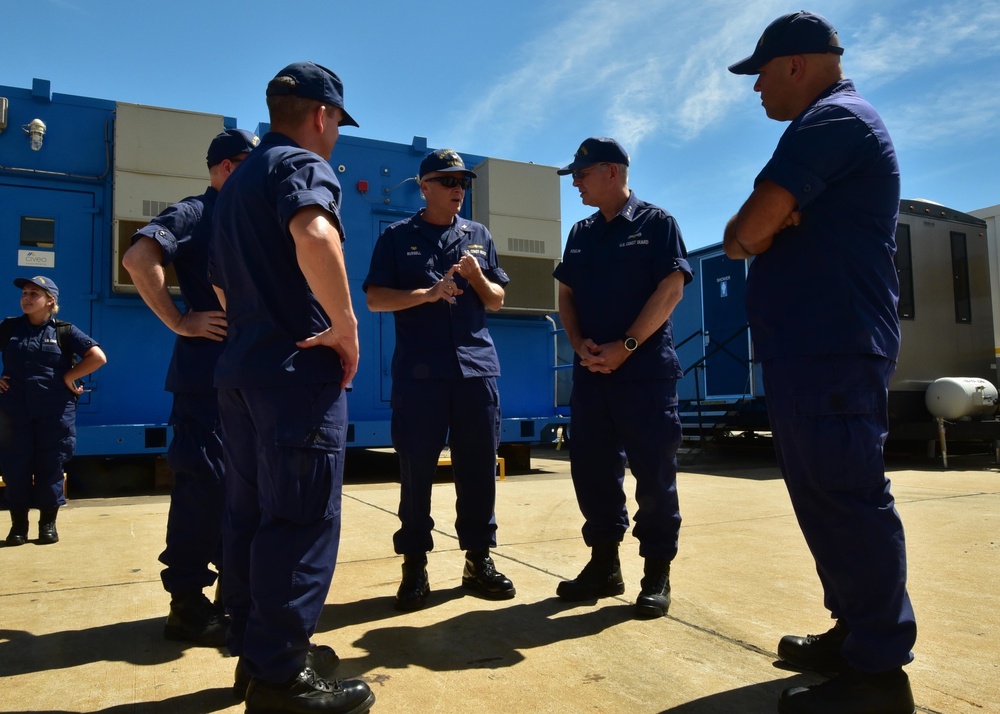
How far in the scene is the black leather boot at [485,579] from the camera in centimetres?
279

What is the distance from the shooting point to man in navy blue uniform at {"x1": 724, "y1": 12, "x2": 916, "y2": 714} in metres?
1.68

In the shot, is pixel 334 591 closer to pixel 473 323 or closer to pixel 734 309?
pixel 473 323

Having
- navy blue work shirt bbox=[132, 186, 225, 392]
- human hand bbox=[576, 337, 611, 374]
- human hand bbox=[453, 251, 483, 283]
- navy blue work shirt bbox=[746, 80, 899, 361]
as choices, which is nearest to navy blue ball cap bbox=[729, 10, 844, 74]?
navy blue work shirt bbox=[746, 80, 899, 361]

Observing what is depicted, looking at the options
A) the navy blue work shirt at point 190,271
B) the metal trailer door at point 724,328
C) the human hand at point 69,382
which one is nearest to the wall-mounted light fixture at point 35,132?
the human hand at point 69,382

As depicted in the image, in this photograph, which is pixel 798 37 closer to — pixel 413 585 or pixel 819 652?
pixel 819 652

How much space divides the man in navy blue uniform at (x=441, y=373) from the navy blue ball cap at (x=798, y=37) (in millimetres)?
1335

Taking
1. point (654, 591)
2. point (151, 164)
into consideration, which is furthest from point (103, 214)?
point (654, 591)

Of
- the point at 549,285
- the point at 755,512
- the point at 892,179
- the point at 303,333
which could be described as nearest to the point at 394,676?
the point at 303,333

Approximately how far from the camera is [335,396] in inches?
71.4

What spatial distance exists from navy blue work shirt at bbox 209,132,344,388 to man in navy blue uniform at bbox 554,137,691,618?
1.28 metres

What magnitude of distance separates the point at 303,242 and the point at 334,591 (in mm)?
1754

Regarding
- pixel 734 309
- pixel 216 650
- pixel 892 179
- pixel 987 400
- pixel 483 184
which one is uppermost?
pixel 483 184

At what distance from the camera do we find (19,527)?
4.19 meters

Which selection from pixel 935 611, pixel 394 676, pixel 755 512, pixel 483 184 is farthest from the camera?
pixel 483 184
